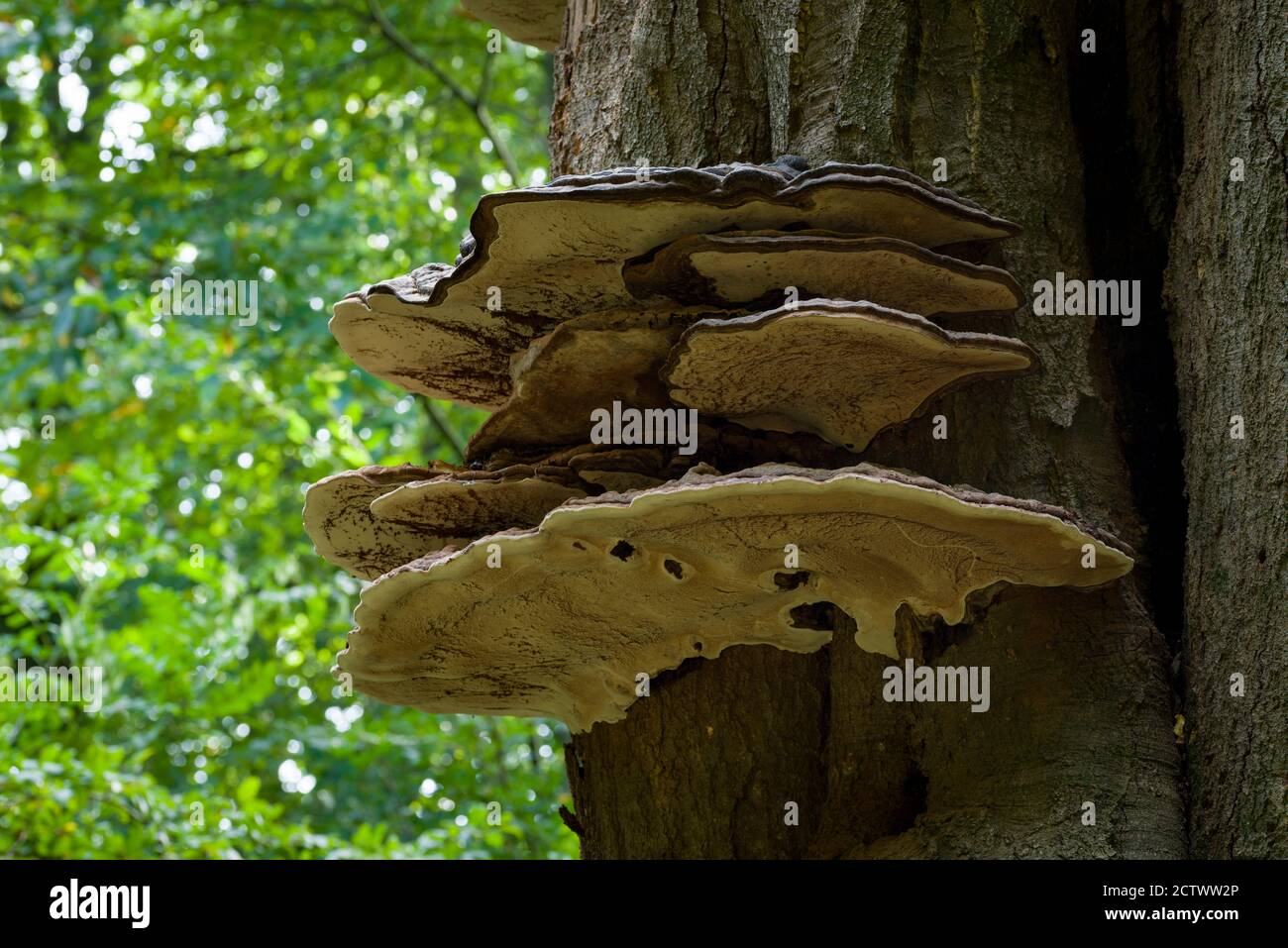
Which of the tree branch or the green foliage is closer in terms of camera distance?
the green foliage

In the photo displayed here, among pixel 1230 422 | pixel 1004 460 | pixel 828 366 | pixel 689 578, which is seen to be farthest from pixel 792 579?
pixel 1230 422

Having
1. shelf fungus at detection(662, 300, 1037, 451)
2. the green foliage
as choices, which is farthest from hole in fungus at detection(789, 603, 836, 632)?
the green foliage

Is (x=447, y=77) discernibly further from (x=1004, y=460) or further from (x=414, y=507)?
(x=1004, y=460)

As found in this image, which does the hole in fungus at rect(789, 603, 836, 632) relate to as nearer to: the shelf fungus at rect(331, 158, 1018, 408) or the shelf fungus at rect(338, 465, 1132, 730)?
the shelf fungus at rect(338, 465, 1132, 730)

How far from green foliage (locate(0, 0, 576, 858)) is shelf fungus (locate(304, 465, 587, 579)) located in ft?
10.3

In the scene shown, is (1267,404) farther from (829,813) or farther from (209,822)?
(209,822)

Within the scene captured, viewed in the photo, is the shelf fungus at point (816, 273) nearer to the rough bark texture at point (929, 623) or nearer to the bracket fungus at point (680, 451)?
the bracket fungus at point (680, 451)

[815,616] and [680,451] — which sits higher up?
[680,451]

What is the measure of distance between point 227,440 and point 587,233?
244 inches

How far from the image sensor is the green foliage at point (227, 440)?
559cm

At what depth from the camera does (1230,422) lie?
1.96 m

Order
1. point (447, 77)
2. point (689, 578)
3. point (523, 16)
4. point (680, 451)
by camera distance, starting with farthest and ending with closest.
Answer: point (447, 77)
point (523, 16)
point (680, 451)
point (689, 578)

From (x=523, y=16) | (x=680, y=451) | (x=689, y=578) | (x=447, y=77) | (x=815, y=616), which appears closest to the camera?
(x=689, y=578)

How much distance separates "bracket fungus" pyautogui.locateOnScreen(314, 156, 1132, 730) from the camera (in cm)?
167
